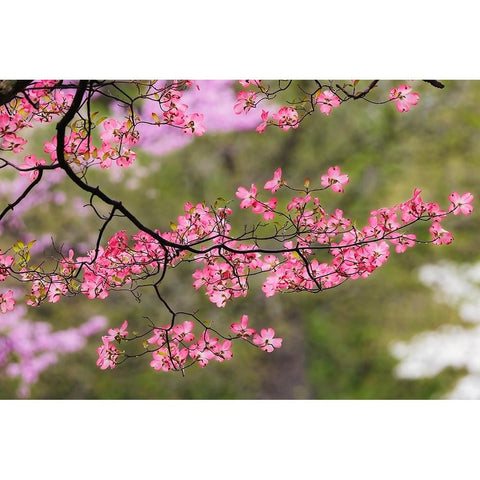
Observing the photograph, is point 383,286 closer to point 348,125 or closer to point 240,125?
point 348,125

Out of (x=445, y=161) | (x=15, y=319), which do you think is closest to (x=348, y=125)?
(x=445, y=161)

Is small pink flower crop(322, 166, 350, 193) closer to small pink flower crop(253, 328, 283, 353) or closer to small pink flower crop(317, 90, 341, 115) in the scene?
small pink flower crop(317, 90, 341, 115)

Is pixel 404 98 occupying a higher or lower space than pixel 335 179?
higher

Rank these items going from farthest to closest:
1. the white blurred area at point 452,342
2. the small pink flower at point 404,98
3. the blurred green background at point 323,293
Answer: the blurred green background at point 323,293 < the white blurred area at point 452,342 < the small pink flower at point 404,98

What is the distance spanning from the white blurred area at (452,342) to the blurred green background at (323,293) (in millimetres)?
47

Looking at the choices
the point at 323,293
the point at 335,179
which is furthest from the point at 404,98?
the point at 323,293

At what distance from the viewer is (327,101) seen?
2.32 m

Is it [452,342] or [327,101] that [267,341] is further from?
[452,342]

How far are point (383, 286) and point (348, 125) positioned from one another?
96 centimetres

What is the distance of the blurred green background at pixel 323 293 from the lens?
3.23 meters

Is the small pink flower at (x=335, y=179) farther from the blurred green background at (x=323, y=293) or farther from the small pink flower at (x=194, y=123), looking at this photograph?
the blurred green background at (x=323, y=293)

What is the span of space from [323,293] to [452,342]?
755 millimetres

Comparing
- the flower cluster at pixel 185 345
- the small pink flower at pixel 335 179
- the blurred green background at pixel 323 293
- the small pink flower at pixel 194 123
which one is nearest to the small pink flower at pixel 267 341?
the flower cluster at pixel 185 345

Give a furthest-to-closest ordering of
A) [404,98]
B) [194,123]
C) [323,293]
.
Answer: [323,293] → [404,98] → [194,123]
